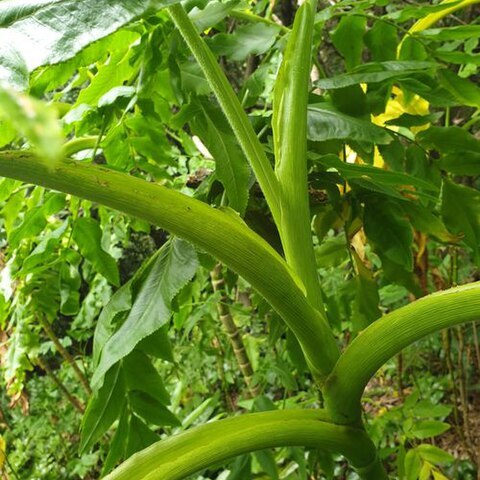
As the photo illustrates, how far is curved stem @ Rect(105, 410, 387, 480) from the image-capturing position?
39 cm

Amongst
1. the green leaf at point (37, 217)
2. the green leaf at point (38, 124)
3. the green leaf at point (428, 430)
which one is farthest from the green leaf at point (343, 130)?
the green leaf at point (428, 430)

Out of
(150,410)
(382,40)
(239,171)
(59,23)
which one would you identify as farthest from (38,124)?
(382,40)

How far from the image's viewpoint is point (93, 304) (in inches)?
50.4

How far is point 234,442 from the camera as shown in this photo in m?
0.40

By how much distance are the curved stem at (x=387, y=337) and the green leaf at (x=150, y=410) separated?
245 mm

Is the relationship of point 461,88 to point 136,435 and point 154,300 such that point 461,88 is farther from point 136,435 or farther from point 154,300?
point 136,435


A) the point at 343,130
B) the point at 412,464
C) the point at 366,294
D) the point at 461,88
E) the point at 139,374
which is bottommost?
the point at 412,464

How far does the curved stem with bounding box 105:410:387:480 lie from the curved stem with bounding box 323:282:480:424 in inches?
0.7

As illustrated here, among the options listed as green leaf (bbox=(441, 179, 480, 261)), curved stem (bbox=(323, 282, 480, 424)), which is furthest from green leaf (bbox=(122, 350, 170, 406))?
green leaf (bbox=(441, 179, 480, 261))

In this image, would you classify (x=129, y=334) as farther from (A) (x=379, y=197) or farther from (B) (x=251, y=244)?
(A) (x=379, y=197)

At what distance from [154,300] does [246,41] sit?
0.93 feet

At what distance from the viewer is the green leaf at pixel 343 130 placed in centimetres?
57

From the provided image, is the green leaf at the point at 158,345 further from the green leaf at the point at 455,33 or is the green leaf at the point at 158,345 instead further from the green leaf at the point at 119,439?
the green leaf at the point at 455,33

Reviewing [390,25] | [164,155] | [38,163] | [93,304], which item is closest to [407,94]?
[390,25]
